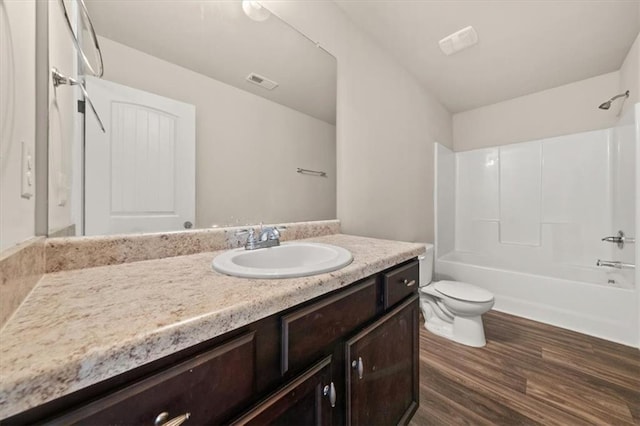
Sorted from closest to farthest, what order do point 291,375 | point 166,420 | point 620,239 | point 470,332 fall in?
point 166,420
point 291,375
point 470,332
point 620,239

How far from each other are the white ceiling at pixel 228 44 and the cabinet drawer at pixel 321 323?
3.30 feet

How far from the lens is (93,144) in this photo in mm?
812

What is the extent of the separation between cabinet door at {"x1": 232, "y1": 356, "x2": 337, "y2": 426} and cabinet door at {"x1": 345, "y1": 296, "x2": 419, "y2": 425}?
0.10 meters

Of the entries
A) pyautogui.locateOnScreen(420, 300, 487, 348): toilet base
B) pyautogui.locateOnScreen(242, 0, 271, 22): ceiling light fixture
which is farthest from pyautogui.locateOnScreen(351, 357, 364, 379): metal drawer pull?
pyautogui.locateOnScreen(242, 0, 271, 22): ceiling light fixture

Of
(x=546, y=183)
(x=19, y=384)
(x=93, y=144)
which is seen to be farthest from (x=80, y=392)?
(x=546, y=183)

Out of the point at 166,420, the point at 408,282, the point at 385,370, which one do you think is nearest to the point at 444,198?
the point at 408,282

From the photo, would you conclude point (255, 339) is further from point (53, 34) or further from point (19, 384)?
point (53, 34)

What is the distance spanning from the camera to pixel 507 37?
1852 mm

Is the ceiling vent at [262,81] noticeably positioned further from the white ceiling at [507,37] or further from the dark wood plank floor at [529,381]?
the dark wood plank floor at [529,381]

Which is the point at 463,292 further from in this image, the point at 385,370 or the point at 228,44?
the point at 228,44

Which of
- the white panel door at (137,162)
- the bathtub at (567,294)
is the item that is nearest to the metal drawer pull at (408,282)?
the white panel door at (137,162)

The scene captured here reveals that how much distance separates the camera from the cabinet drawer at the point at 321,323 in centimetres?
57

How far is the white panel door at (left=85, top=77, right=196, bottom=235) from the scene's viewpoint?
2.66 ft

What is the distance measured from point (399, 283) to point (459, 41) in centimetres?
202
